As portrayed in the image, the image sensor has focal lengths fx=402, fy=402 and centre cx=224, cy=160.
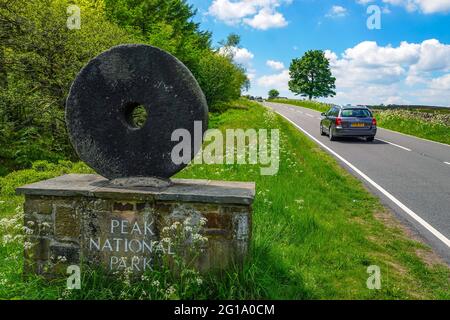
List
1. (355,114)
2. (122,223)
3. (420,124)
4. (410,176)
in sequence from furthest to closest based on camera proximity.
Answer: (420,124)
(355,114)
(410,176)
(122,223)

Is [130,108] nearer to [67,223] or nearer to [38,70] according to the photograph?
[67,223]

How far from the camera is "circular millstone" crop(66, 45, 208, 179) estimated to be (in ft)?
14.6

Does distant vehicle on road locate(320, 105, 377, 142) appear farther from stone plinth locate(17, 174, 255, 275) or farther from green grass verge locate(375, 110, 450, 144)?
stone plinth locate(17, 174, 255, 275)

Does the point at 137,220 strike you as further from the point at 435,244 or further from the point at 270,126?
the point at 270,126

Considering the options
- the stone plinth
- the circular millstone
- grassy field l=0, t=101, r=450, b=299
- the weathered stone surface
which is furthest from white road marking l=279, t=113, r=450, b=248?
the weathered stone surface

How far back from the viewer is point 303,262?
484 cm

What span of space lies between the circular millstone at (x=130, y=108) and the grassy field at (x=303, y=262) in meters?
1.18

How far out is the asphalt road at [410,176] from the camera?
21.9 ft

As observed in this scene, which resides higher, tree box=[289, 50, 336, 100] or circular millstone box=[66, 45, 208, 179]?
tree box=[289, 50, 336, 100]

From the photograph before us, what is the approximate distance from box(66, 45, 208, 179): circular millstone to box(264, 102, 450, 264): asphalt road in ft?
12.8

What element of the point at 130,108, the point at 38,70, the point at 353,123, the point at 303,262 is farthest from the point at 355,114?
the point at 130,108

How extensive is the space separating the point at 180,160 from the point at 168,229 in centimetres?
86

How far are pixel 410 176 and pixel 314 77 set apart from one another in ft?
269

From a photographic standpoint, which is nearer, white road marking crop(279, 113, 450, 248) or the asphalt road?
white road marking crop(279, 113, 450, 248)
